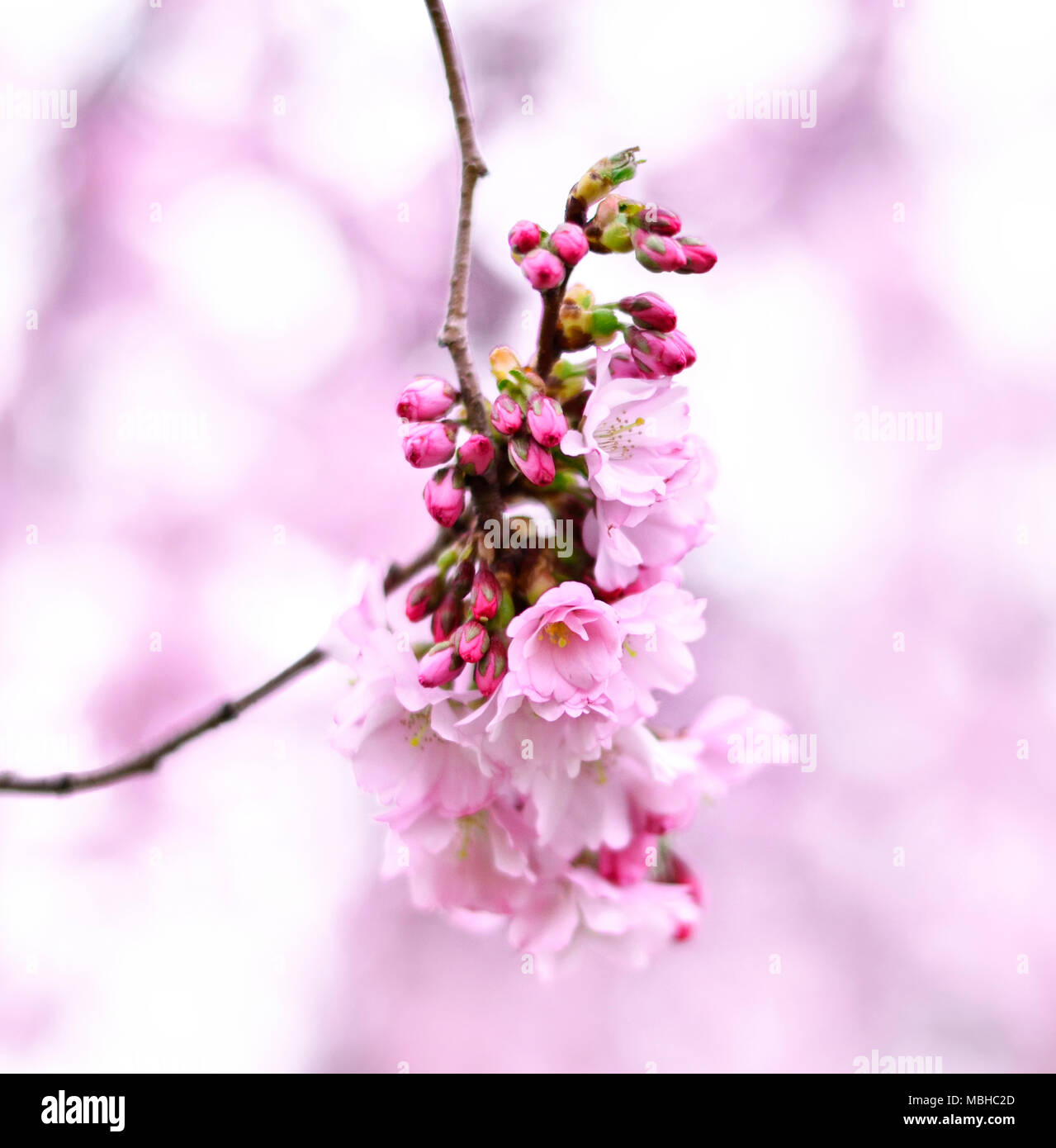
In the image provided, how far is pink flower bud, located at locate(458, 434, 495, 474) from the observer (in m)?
0.51

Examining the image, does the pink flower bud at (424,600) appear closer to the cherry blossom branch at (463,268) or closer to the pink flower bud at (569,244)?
the cherry blossom branch at (463,268)

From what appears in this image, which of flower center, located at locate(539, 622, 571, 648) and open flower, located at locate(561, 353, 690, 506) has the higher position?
open flower, located at locate(561, 353, 690, 506)

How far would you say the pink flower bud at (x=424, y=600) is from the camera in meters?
0.59

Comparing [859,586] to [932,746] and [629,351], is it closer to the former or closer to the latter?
[932,746]

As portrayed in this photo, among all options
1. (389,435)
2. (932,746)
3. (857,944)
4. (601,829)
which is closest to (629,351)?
(601,829)

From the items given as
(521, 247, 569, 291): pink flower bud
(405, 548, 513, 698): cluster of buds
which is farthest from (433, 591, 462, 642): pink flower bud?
(521, 247, 569, 291): pink flower bud

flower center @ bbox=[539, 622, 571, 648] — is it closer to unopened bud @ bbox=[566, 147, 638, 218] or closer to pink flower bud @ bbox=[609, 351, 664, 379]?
pink flower bud @ bbox=[609, 351, 664, 379]

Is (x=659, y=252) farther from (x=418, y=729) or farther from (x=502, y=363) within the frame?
(x=418, y=729)

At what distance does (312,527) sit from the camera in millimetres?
1666

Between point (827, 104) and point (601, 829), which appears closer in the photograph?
point (601, 829)

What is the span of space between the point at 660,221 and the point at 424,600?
0.94ft

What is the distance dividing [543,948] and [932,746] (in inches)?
51.5

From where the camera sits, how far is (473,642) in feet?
1.68
